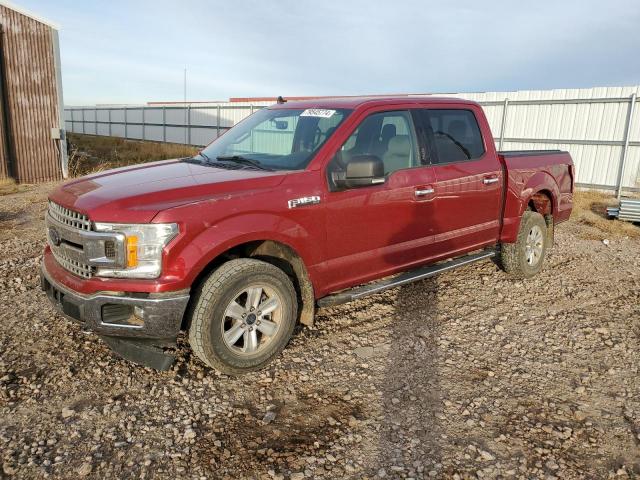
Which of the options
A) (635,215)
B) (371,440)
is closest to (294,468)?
(371,440)

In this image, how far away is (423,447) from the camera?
114 inches

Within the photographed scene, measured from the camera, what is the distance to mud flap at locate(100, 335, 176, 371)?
3385 millimetres

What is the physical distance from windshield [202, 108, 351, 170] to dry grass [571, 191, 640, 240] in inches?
245

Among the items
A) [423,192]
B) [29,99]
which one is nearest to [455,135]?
[423,192]

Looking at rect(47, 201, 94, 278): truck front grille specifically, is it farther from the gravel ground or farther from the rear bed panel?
the rear bed panel

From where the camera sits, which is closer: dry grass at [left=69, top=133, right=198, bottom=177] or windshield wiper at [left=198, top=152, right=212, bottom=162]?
windshield wiper at [left=198, top=152, right=212, bottom=162]

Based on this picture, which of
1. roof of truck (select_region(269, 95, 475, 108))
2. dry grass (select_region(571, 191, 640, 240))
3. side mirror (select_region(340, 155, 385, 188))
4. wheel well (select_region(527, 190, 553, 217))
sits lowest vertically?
dry grass (select_region(571, 191, 640, 240))

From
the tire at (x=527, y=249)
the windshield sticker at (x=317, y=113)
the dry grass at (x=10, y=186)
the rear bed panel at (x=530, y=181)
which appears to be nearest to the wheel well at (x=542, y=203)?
the rear bed panel at (x=530, y=181)

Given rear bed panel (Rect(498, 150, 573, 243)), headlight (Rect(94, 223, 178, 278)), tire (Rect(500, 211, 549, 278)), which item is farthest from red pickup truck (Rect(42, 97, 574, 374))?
tire (Rect(500, 211, 549, 278))

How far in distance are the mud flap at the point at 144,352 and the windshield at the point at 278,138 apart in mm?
1587

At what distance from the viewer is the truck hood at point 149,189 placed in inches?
125

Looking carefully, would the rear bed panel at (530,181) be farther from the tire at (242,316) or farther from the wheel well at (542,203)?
the tire at (242,316)

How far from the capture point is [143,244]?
3.14m

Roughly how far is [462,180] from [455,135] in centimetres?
50
